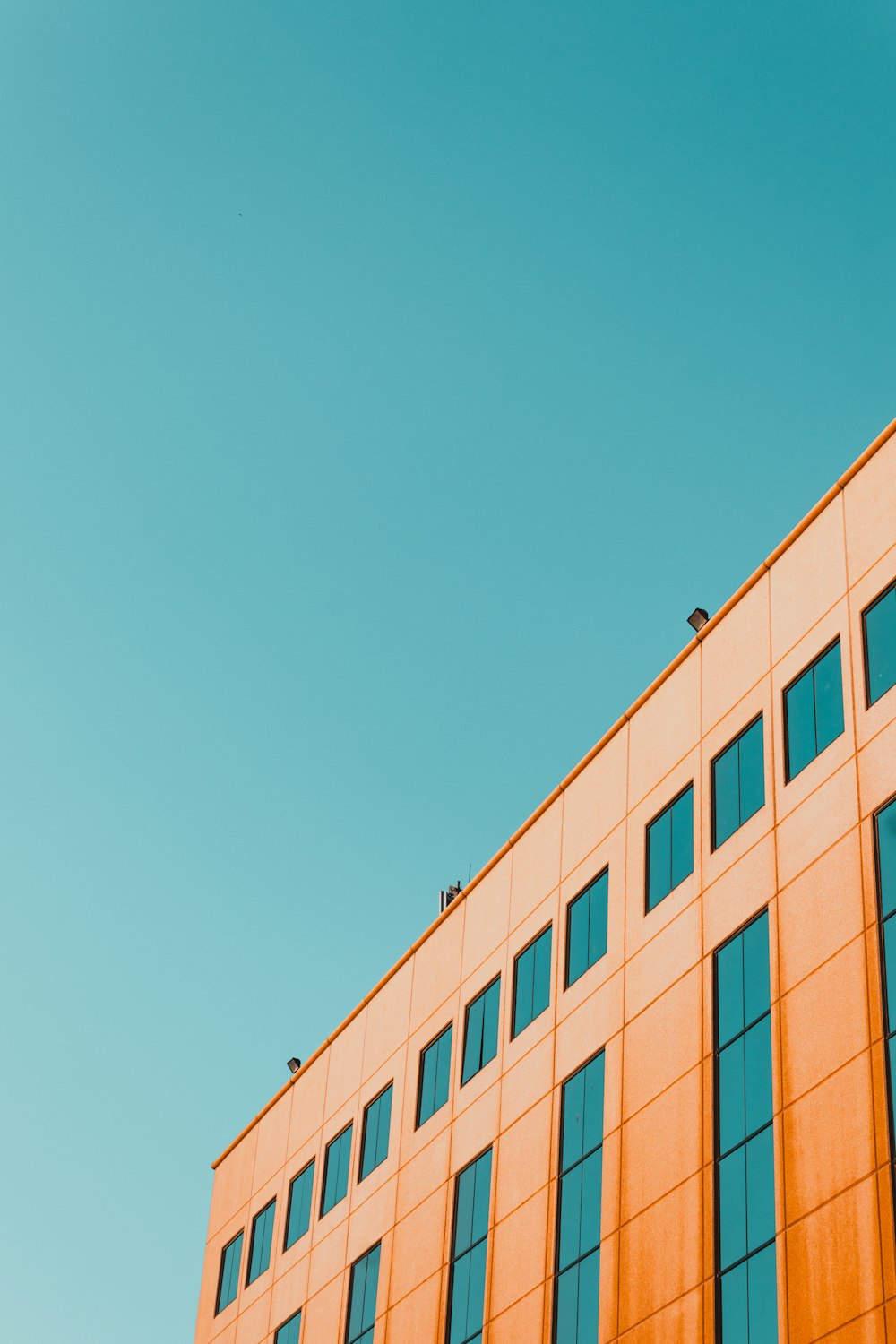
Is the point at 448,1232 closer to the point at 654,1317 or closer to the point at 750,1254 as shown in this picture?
the point at 654,1317

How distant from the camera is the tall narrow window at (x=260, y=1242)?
5372 centimetres

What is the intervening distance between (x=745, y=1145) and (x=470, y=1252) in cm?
1193

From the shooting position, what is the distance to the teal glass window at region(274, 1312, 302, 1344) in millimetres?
49656

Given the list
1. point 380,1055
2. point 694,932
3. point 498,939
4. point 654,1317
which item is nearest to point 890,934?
point 694,932

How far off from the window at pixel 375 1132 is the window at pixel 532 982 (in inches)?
281

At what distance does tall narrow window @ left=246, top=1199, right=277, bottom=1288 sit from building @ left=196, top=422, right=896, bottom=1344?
11.8 ft

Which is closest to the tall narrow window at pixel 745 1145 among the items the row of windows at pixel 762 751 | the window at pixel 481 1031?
the row of windows at pixel 762 751

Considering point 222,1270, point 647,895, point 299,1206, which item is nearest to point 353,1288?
point 299,1206

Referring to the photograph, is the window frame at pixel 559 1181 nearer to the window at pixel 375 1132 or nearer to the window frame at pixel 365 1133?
the window frame at pixel 365 1133

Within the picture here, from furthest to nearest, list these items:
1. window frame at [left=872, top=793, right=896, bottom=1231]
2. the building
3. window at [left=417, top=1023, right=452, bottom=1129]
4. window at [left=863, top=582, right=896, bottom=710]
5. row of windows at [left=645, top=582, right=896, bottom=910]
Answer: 1. window at [left=417, top=1023, right=452, bottom=1129]
2. row of windows at [left=645, top=582, right=896, bottom=910]
3. window at [left=863, top=582, right=896, bottom=710]
4. the building
5. window frame at [left=872, top=793, right=896, bottom=1231]

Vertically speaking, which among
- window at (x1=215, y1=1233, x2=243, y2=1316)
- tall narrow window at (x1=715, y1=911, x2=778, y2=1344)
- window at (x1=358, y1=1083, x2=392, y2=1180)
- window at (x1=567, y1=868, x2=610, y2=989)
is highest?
window at (x1=567, y1=868, x2=610, y2=989)

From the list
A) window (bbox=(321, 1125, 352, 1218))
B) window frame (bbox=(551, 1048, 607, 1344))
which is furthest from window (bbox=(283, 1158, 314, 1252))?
window frame (bbox=(551, 1048, 607, 1344))

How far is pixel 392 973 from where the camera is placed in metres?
50.3

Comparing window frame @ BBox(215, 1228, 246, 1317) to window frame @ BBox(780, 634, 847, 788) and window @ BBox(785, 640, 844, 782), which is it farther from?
window @ BBox(785, 640, 844, 782)
